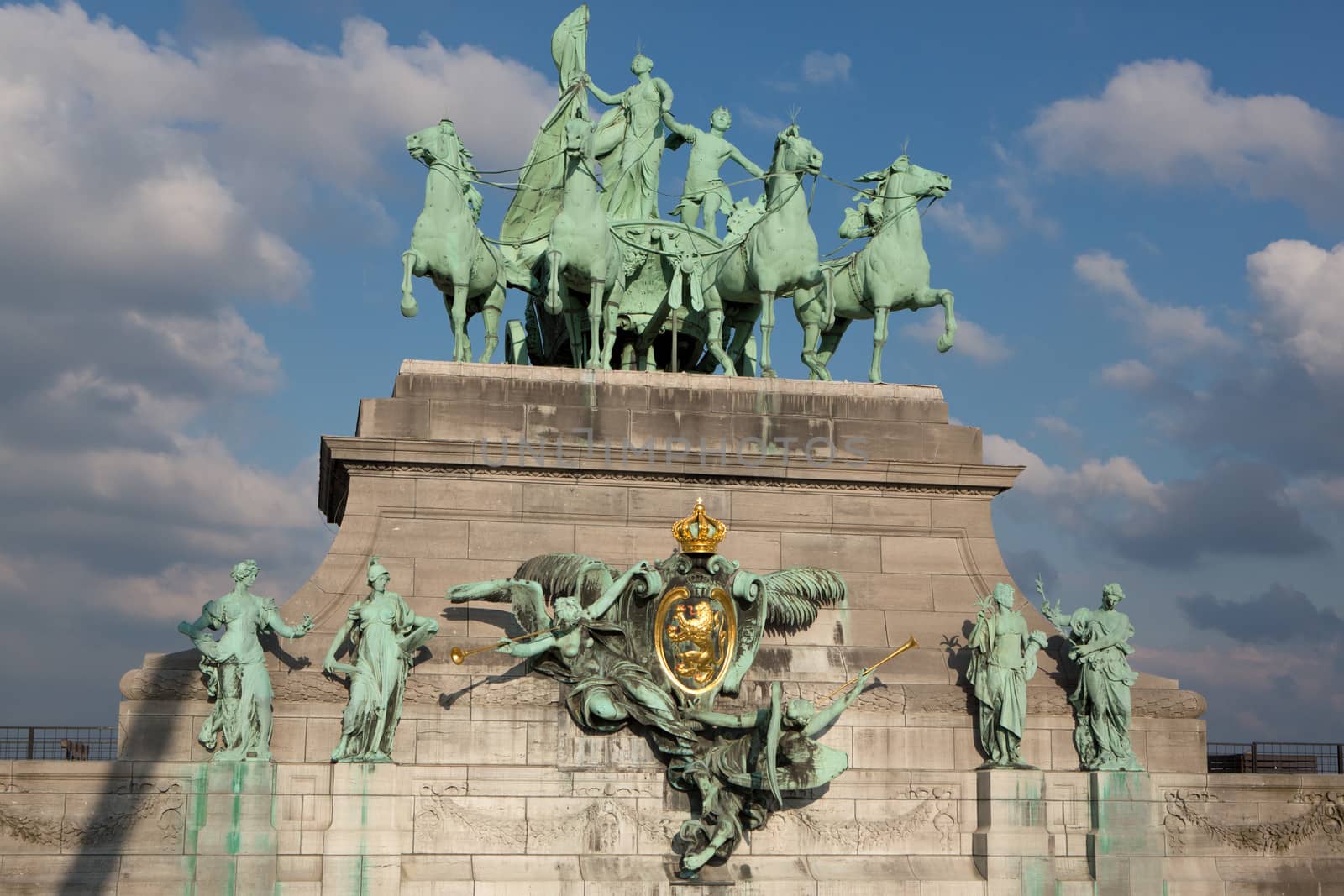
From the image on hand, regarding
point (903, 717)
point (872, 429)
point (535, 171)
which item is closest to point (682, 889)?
point (903, 717)

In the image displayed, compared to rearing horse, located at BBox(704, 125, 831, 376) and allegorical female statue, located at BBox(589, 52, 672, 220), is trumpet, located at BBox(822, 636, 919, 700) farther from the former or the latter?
allegorical female statue, located at BBox(589, 52, 672, 220)

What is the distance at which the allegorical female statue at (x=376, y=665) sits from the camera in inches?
909

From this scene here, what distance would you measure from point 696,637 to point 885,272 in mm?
6942

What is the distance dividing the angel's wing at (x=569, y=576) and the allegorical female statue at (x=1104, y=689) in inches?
235

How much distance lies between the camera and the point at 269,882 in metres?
22.7

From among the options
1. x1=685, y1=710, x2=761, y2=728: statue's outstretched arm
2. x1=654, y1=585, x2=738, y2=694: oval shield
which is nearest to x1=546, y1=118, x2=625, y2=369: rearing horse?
x1=654, y1=585, x2=738, y2=694: oval shield

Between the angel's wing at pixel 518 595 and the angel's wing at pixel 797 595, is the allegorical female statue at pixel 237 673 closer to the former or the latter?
the angel's wing at pixel 518 595

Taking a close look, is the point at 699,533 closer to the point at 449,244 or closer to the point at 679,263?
the point at 449,244

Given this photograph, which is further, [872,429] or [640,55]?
[640,55]

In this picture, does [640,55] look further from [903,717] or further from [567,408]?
[903,717]

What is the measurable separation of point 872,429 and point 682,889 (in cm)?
718

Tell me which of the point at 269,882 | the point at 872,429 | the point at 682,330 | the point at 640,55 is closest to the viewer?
the point at 269,882

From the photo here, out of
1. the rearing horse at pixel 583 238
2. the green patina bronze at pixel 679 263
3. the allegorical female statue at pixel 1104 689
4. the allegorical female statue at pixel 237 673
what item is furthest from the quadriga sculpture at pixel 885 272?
the allegorical female statue at pixel 237 673

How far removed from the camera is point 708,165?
110 ft
